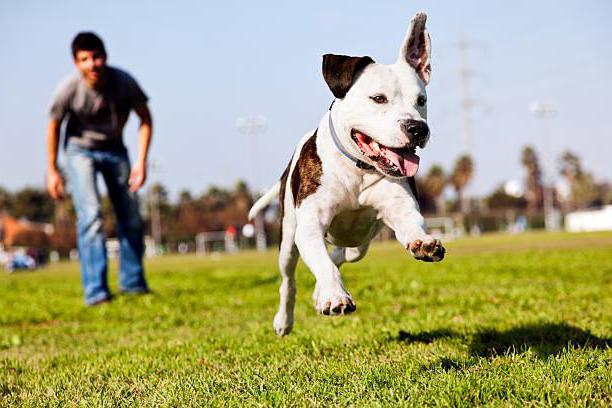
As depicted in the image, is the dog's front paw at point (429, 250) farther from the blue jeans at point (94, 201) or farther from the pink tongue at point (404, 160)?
the blue jeans at point (94, 201)

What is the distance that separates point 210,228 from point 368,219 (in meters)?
91.3

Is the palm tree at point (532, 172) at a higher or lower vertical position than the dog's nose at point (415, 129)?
higher

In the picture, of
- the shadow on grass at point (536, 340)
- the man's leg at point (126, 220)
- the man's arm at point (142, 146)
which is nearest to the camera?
the shadow on grass at point (536, 340)

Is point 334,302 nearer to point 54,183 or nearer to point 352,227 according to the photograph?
point 352,227

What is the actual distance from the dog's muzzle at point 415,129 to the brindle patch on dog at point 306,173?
1.97 ft

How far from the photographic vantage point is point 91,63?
795 centimetres

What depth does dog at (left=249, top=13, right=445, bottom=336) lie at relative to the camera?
373 centimetres

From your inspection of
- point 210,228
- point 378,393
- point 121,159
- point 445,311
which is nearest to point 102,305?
point 121,159

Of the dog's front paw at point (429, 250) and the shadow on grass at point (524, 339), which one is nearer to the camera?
the dog's front paw at point (429, 250)

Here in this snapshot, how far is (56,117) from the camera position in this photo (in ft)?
27.1

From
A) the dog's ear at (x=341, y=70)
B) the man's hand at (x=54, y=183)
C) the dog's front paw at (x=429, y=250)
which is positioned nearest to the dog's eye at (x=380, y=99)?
the dog's ear at (x=341, y=70)

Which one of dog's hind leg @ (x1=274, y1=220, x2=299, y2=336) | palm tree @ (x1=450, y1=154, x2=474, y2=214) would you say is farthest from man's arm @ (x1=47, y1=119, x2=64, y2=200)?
palm tree @ (x1=450, y1=154, x2=474, y2=214)

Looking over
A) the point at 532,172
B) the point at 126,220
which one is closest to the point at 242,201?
the point at 532,172

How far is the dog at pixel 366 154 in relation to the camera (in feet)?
12.2
